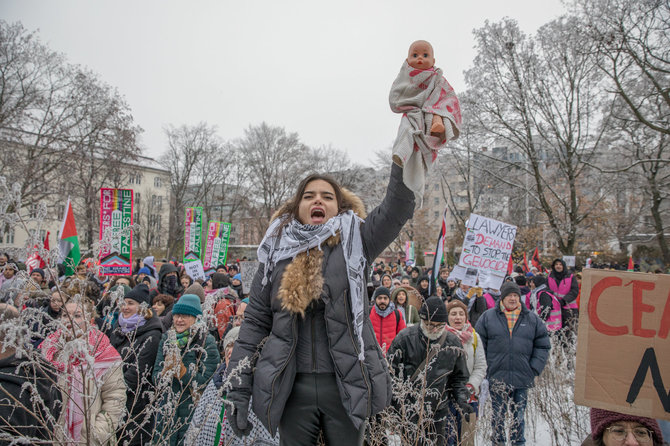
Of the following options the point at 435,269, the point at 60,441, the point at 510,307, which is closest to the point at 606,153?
the point at 435,269

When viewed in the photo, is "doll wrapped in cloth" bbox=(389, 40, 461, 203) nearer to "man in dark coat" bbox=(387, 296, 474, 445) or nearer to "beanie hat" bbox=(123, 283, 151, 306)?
"man in dark coat" bbox=(387, 296, 474, 445)

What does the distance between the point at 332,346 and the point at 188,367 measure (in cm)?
251

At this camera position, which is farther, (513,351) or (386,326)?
(386,326)

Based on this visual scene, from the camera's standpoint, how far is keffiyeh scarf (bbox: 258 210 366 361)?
80.7 inches

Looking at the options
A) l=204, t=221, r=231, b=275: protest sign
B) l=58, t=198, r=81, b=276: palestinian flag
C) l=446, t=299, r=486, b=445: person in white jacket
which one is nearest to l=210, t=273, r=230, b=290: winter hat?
l=58, t=198, r=81, b=276: palestinian flag

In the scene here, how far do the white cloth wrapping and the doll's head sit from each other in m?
0.02

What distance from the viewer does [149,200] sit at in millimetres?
43250

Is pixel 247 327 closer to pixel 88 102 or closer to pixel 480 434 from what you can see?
pixel 480 434

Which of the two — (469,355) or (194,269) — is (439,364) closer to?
(469,355)

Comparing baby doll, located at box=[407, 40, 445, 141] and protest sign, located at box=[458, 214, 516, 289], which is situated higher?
baby doll, located at box=[407, 40, 445, 141]

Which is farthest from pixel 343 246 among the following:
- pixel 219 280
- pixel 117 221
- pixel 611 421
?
pixel 117 221

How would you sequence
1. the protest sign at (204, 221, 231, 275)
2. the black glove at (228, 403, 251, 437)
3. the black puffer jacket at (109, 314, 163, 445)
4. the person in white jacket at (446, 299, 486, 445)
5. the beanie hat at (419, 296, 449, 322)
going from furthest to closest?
the protest sign at (204, 221, 231, 275), the person in white jacket at (446, 299, 486, 445), the beanie hat at (419, 296, 449, 322), the black puffer jacket at (109, 314, 163, 445), the black glove at (228, 403, 251, 437)

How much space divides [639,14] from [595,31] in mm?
1118

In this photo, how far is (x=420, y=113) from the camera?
179cm
